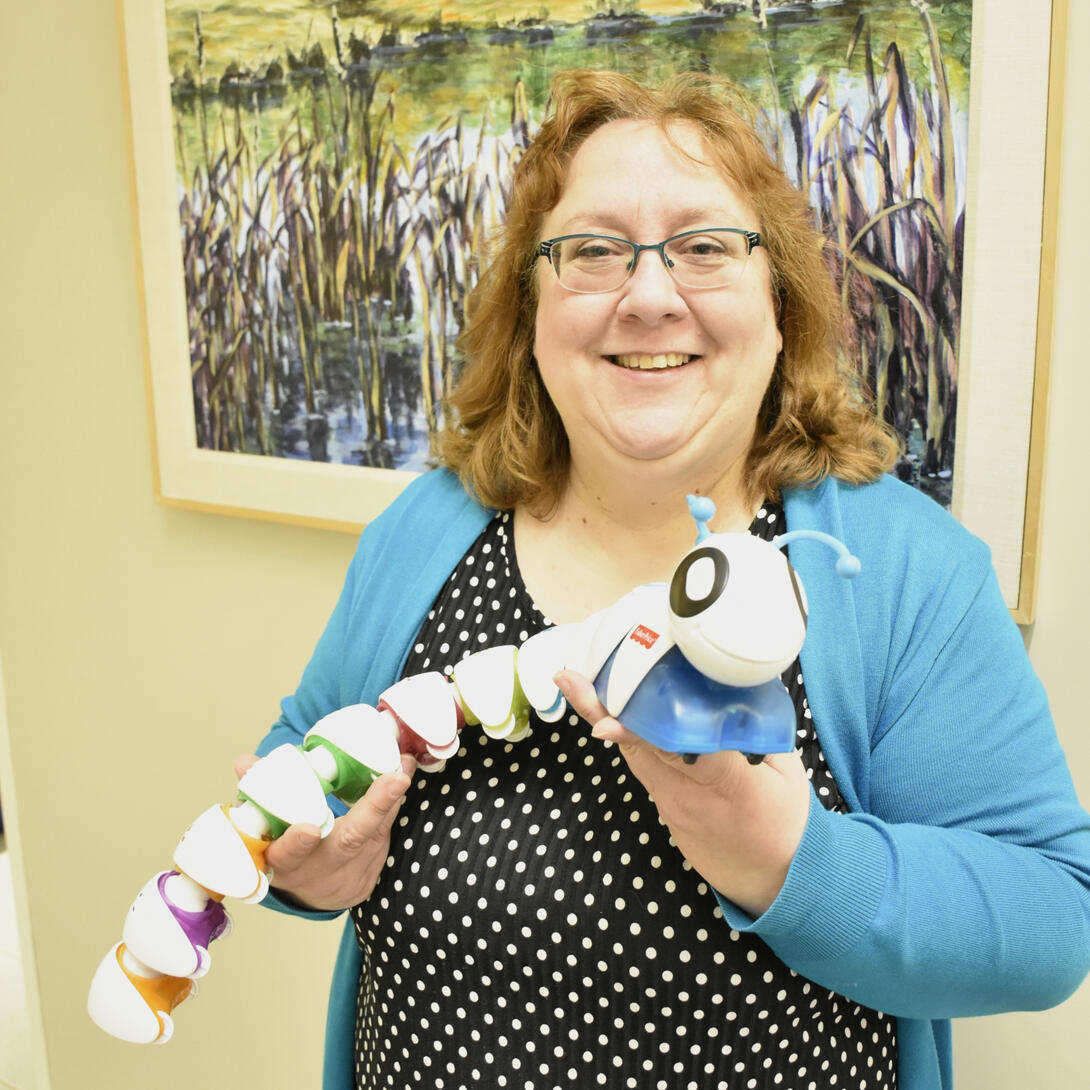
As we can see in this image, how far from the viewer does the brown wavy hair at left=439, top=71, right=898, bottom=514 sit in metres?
1.00

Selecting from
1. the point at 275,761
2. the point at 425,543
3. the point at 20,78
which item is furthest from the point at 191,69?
the point at 275,761

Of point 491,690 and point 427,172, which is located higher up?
point 427,172

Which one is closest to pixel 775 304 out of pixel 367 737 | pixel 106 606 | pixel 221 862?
pixel 367 737

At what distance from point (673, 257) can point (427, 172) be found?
→ 632mm

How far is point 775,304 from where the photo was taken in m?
1.04

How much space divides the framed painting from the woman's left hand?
1.82 ft

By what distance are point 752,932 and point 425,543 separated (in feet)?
1.61

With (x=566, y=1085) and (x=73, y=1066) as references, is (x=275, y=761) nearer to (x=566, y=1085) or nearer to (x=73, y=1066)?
(x=566, y=1085)

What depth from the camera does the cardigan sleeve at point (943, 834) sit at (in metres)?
0.81

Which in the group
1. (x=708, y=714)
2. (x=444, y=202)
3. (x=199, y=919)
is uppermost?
(x=444, y=202)

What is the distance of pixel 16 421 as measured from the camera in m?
2.08

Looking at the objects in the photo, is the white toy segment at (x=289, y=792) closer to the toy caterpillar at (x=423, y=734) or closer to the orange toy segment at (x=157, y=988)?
the toy caterpillar at (x=423, y=734)

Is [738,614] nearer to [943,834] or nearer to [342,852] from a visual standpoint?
[943,834]

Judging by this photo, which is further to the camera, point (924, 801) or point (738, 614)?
point (924, 801)
